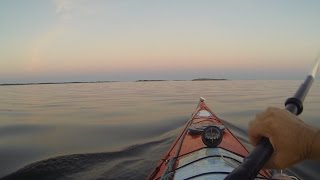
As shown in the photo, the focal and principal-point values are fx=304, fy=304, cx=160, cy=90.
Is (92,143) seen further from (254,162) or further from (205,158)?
(254,162)

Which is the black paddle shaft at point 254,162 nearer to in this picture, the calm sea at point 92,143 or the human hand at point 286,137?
the human hand at point 286,137

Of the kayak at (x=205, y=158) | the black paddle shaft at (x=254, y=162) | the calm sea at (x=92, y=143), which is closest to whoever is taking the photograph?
the black paddle shaft at (x=254, y=162)

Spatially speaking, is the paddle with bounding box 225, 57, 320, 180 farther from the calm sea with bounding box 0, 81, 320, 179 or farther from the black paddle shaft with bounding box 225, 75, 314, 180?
the calm sea with bounding box 0, 81, 320, 179

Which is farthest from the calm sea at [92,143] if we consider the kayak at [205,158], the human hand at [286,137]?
the human hand at [286,137]

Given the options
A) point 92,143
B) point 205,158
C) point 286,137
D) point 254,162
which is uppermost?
point 92,143

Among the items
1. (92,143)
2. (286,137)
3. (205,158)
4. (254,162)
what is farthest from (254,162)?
(92,143)

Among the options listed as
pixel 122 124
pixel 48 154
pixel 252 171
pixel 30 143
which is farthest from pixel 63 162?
pixel 252 171

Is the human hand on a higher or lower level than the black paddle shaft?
higher

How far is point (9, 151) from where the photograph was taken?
32.0ft

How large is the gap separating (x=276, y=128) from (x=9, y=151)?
998cm

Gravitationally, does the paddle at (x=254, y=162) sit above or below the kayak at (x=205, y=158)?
below

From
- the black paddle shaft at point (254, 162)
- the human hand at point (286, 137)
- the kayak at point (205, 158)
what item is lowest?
the black paddle shaft at point (254, 162)

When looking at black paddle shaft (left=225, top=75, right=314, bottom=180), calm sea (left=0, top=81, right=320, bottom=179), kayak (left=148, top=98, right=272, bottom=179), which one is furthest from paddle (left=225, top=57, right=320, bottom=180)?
calm sea (left=0, top=81, right=320, bottom=179)

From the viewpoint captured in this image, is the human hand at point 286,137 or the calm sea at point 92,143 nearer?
the human hand at point 286,137
